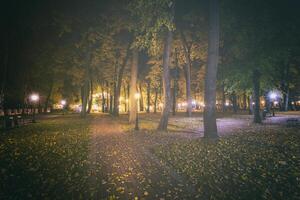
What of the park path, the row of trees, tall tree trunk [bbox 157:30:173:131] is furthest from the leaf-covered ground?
tall tree trunk [bbox 157:30:173:131]

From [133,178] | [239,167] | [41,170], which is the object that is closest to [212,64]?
[239,167]

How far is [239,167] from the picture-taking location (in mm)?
6895

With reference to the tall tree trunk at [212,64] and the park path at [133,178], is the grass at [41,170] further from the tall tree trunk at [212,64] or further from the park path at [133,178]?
the tall tree trunk at [212,64]

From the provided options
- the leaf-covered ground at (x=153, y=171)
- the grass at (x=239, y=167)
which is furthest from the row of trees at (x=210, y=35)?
the leaf-covered ground at (x=153, y=171)

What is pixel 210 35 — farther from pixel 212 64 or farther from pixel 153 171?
pixel 153 171

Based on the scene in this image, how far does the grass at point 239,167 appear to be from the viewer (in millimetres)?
5105

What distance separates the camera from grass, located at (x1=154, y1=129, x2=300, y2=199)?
16.8 ft

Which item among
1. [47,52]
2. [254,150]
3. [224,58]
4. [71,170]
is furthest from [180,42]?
[71,170]

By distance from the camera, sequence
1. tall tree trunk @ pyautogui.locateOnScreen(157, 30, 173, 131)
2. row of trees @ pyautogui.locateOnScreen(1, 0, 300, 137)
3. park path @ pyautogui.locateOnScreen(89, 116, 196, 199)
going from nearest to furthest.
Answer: park path @ pyautogui.locateOnScreen(89, 116, 196, 199) < row of trees @ pyautogui.locateOnScreen(1, 0, 300, 137) < tall tree trunk @ pyautogui.locateOnScreen(157, 30, 173, 131)

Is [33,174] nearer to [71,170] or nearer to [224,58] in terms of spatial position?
[71,170]

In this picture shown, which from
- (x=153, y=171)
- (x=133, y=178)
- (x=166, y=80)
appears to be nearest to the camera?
A: (x=133, y=178)

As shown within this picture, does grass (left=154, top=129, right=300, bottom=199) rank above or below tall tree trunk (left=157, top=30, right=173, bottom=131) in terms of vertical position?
below

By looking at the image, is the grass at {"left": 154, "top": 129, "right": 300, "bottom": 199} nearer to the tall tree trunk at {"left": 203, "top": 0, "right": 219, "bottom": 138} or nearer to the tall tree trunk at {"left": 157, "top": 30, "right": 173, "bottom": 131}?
the tall tree trunk at {"left": 203, "top": 0, "right": 219, "bottom": 138}

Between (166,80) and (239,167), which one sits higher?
(166,80)
